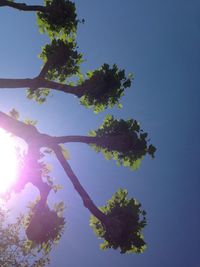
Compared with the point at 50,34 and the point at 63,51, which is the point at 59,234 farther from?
the point at 50,34

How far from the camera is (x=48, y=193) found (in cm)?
1711

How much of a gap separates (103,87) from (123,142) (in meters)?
3.54

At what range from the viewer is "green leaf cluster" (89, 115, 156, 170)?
19188mm

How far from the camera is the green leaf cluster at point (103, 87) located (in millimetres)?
20719

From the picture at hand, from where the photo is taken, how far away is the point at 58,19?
21062mm

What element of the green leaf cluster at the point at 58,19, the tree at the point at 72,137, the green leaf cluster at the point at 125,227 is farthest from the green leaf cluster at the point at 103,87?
the green leaf cluster at the point at 125,227

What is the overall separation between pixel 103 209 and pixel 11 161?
4.75m

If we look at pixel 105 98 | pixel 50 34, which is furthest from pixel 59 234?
pixel 50 34

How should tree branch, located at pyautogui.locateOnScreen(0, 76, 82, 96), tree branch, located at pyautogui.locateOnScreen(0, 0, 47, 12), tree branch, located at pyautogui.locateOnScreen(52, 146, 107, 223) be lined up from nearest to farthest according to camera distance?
1. tree branch, located at pyautogui.locateOnScreen(52, 146, 107, 223)
2. tree branch, located at pyautogui.locateOnScreen(0, 76, 82, 96)
3. tree branch, located at pyautogui.locateOnScreen(0, 0, 47, 12)

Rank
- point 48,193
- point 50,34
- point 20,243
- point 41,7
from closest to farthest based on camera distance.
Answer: point 48,193 → point 41,7 → point 50,34 → point 20,243

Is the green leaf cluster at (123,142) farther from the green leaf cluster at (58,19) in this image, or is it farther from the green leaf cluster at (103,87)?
the green leaf cluster at (58,19)

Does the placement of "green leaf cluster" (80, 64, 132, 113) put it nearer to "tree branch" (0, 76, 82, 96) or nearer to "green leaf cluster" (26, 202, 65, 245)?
"tree branch" (0, 76, 82, 96)

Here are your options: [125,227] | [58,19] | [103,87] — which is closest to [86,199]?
[125,227]

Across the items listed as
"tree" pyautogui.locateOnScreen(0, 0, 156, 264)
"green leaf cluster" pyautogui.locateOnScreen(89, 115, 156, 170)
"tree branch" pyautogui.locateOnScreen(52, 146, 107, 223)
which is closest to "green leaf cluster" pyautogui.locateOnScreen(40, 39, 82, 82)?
"tree" pyautogui.locateOnScreen(0, 0, 156, 264)
